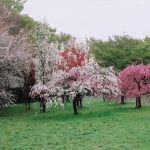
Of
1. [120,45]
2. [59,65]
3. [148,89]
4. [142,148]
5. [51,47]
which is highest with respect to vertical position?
[120,45]

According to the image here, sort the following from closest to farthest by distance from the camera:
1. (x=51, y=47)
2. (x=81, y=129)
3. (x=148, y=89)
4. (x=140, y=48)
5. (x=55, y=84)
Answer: (x=81, y=129)
(x=55, y=84)
(x=51, y=47)
(x=148, y=89)
(x=140, y=48)

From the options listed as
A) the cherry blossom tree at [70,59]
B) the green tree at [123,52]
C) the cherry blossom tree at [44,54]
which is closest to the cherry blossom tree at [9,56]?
the cherry blossom tree at [44,54]

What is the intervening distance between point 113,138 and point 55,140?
8.46ft

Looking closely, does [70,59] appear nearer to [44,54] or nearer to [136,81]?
[44,54]

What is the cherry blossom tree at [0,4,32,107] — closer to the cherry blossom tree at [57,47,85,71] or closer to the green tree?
the cherry blossom tree at [57,47,85,71]

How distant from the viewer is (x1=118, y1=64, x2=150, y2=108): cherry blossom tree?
28.1 metres

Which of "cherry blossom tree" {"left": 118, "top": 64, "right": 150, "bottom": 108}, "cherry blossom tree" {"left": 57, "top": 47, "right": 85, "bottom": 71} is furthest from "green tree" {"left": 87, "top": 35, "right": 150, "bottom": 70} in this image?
"cherry blossom tree" {"left": 57, "top": 47, "right": 85, "bottom": 71}

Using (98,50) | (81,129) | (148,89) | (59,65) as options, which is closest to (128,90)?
(148,89)

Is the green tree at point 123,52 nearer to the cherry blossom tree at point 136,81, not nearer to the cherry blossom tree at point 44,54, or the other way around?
the cherry blossom tree at point 136,81

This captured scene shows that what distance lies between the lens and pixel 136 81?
2853cm

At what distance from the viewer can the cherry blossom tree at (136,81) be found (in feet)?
92.1

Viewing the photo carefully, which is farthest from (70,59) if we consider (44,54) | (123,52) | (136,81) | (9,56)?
(123,52)

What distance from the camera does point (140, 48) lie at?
44.4 metres

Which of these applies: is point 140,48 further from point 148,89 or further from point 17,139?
point 17,139
